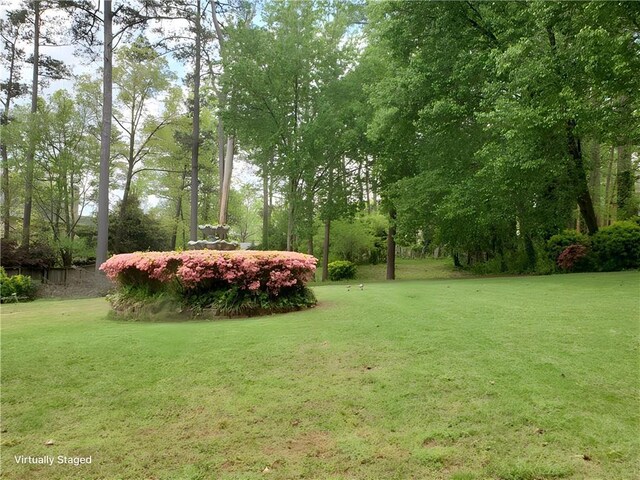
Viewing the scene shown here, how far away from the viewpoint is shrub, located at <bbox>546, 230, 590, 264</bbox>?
11.3 m

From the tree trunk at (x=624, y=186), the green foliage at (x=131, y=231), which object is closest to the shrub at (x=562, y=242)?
the tree trunk at (x=624, y=186)

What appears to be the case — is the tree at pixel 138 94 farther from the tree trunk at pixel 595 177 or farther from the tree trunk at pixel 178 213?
the tree trunk at pixel 595 177

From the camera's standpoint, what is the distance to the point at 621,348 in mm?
3279

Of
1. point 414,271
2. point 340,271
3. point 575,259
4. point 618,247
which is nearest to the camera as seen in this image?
point 618,247

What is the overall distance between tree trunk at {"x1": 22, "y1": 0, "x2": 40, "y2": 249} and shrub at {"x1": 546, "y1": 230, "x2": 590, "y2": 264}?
1833cm

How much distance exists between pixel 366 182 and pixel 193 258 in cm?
1101

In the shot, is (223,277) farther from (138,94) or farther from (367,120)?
(138,94)

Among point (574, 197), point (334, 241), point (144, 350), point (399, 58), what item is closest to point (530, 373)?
point (144, 350)

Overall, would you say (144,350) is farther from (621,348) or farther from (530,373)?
(621,348)

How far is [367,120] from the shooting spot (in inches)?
551

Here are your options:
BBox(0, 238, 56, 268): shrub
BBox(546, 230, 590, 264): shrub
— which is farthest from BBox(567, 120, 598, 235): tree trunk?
BBox(0, 238, 56, 268): shrub

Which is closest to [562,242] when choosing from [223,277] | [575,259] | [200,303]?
[575,259]

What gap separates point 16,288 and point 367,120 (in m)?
12.4

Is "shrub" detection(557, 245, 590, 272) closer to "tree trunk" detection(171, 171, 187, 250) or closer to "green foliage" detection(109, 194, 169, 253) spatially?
"green foliage" detection(109, 194, 169, 253)
